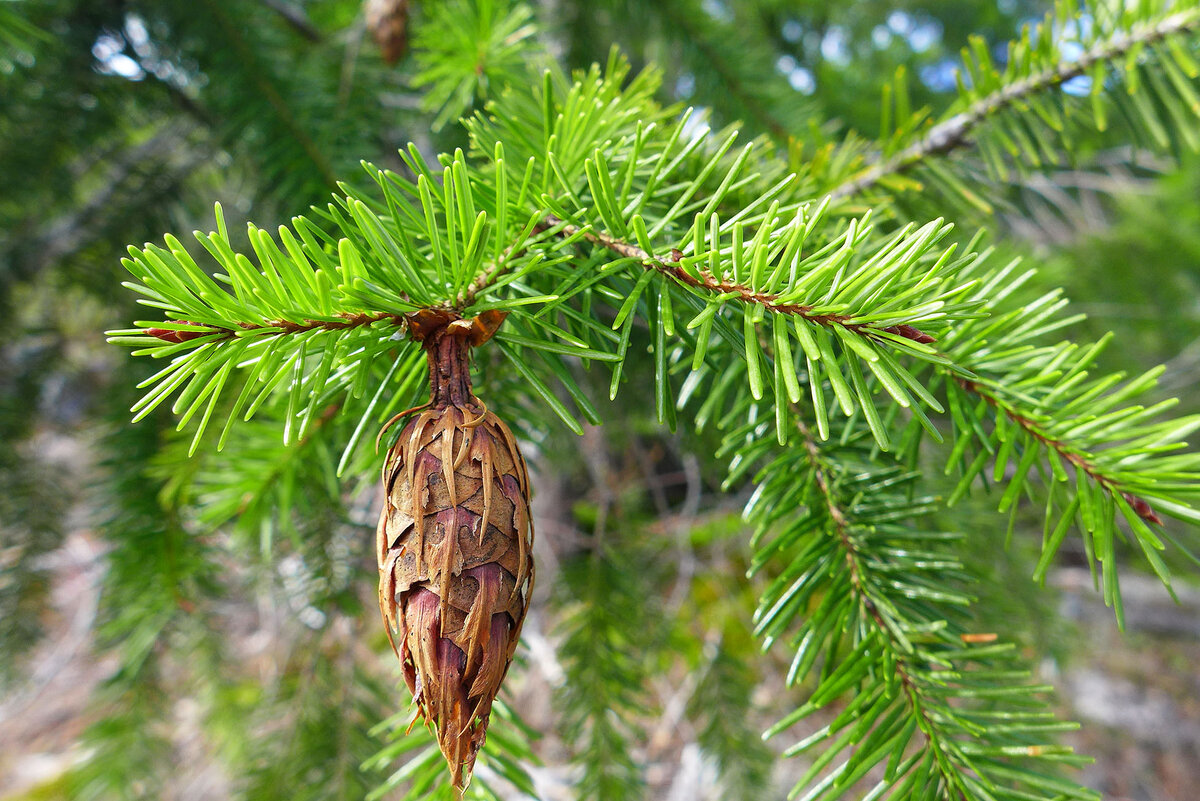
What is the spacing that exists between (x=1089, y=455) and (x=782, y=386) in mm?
203

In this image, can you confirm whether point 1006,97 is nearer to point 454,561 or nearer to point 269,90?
point 454,561

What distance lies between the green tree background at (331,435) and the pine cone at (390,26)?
0.9 inches

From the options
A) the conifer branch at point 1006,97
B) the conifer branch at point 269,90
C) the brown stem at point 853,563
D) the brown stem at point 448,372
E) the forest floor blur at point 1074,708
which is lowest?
the forest floor blur at point 1074,708

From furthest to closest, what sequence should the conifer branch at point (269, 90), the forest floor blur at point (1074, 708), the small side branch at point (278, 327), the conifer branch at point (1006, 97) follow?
Result: 1. the forest floor blur at point (1074, 708)
2. the conifer branch at point (269, 90)
3. the conifer branch at point (1006, 97)
4. the small side branch at point (278, 327)

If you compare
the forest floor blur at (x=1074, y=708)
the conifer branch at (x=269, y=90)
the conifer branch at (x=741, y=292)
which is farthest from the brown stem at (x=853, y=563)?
the forest floor blur at (x=1074, y=708)

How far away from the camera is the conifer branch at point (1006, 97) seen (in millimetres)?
486

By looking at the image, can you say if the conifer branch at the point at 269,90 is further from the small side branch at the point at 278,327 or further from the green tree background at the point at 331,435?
the small side branch at the point at 278,327

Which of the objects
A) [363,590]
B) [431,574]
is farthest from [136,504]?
Answer: [431,574]

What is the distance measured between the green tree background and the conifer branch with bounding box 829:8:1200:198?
0.07 ft

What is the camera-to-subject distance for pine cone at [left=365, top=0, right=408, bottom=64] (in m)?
0.67

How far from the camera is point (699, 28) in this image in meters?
0.91

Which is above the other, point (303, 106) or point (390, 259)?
point (303, 106)

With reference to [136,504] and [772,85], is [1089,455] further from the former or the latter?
[136,504]

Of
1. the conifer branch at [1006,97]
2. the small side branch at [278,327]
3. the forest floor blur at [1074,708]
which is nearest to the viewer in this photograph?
the small side branch at [278,327]
